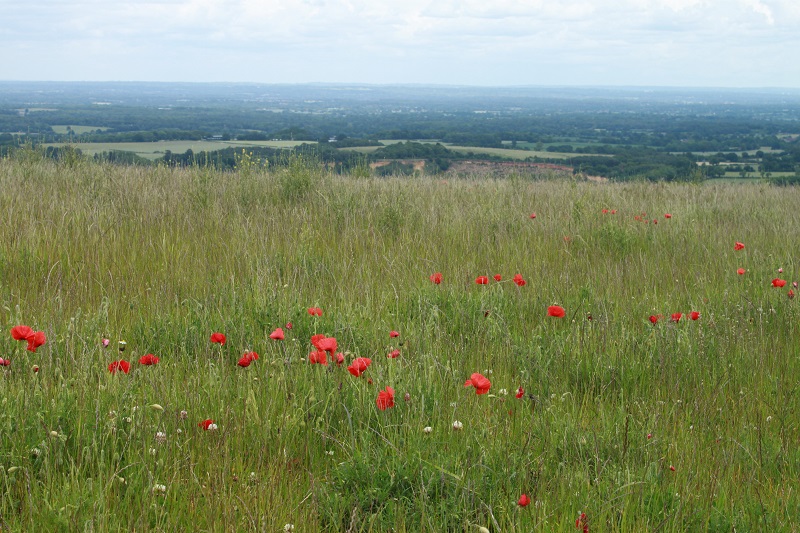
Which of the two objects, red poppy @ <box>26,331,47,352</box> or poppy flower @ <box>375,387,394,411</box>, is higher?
red poppy @ <box>26,331,47,352</box>

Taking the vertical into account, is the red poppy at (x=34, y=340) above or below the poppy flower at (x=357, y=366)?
above

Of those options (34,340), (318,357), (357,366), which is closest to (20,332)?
(34,340)

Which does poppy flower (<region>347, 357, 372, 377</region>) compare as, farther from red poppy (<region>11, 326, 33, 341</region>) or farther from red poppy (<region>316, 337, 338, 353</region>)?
red poppy (<region>11, 326, 33, 341</region>)

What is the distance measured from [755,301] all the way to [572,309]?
1.17 m

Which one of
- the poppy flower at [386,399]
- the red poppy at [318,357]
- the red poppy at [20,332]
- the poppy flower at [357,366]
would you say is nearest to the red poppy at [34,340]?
the red poppy at [20,332]

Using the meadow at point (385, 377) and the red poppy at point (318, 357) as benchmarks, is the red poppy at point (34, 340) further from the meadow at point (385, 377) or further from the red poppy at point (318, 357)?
the red poppy at point (318, 357)

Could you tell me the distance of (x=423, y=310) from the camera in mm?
3697

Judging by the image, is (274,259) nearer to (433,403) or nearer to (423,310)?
(423,310)

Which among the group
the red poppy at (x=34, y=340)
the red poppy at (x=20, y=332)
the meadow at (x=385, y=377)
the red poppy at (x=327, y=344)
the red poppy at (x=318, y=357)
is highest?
the red poppy at (x=20, y=332)

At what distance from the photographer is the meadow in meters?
2.04

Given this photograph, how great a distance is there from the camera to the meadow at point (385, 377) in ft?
6.68

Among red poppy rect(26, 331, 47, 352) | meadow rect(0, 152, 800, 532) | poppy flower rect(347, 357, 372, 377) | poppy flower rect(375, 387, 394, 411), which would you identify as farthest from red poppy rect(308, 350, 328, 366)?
red poppy rect(26, 331, 47, 352)

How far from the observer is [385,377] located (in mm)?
2707

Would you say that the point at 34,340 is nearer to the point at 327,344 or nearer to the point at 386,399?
the point at 327,344
